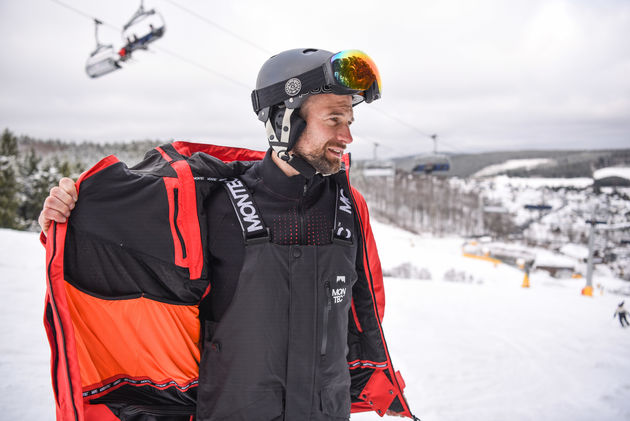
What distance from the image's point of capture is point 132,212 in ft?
4.67

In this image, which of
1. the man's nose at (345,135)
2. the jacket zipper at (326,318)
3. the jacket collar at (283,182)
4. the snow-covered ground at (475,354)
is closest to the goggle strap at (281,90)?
the man's nose at (345,135)

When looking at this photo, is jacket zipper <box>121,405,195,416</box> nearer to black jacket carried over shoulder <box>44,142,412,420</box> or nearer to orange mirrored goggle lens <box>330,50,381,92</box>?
black jacket carried over shoulder <box>44,142,412,420</box>

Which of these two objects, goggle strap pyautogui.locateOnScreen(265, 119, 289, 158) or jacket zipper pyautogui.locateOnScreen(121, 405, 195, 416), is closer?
jacket zipper pyautogui.locateOnScreen(121, 405, 195, 416)

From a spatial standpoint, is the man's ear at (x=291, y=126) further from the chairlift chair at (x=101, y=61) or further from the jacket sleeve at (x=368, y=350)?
the chairlift chair at (x=101, y=61)

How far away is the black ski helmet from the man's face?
0.10 ft

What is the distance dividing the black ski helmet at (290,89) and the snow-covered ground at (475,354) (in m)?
3.18

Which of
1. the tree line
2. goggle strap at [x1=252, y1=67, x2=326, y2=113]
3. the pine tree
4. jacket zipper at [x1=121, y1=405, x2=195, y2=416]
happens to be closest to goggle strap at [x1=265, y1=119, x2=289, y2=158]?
goggle strap at [x1=252, y1=67, x2=326, y2=113]

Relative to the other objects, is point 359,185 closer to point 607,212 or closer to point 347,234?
point 607,212

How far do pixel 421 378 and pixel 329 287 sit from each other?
423cm

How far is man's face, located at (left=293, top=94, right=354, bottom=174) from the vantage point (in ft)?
5.82

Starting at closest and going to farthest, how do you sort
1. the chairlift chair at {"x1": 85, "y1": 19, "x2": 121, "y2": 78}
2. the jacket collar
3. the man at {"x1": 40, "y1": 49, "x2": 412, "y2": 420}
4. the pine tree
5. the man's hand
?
the man's hand → the man at {"x1": 40, "y1": 49, "x2": 412, "y2": 420} → the jacket collar → the chairlift chair at {"x1": 85, "y1": 19, "x2": 121, "y2": 78} → the pine tree

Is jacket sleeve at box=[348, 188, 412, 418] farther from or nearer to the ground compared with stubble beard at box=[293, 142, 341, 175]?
nearer to the ground

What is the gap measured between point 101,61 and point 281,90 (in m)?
10.6

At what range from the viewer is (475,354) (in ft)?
20.5
